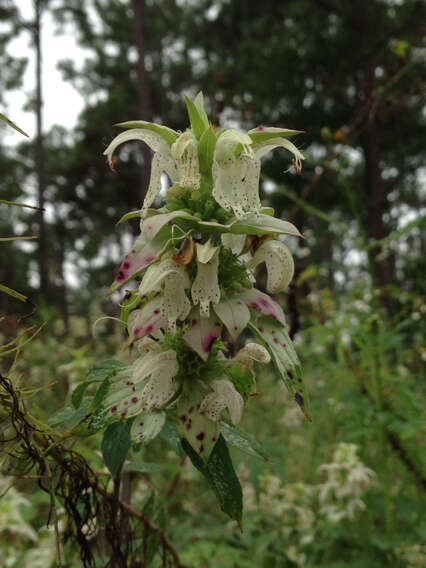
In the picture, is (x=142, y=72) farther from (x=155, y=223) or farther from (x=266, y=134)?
(x=155, y=223)

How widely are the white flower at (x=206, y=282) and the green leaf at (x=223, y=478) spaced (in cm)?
19

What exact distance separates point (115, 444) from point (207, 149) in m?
0.45

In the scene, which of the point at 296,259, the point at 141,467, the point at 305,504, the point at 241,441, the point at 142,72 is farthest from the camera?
the point at 296,259

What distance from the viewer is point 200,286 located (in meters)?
0.60

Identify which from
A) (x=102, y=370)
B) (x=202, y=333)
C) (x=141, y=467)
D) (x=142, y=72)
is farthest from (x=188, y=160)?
(x=142, y=72)

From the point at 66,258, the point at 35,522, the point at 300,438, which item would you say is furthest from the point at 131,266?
the point at 66,258

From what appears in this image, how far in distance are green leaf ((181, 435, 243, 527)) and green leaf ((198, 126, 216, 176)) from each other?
40cm

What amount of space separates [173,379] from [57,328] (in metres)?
4.68

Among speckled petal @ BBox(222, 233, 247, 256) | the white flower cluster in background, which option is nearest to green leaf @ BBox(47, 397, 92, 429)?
speckled petal @ BBox(222, 233, 247, 256)

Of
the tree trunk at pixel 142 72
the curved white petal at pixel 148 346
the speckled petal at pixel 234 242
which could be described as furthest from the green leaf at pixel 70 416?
the tree trunk at pixel 142 72

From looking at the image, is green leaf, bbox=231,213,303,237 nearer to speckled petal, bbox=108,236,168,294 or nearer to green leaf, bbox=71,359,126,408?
speckled petal, bbox=108,236,168,294

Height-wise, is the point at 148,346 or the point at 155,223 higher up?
the point at 155,223

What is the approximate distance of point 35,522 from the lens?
201cm

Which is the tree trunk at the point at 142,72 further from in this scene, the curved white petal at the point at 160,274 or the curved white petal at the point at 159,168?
the curved white petal at the point at 160,274
